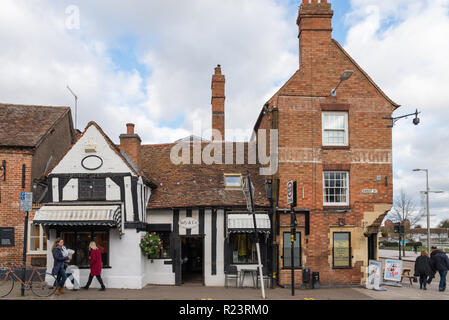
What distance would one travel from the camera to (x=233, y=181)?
18.9 metres

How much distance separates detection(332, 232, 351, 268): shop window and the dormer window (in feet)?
15.7

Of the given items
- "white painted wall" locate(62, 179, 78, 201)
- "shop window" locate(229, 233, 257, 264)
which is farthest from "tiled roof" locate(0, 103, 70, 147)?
"shop window" locate(229, 233, 257, 264)

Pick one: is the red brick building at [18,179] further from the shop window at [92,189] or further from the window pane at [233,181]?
the window pane at [233,181]

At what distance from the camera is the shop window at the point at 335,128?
701 inches

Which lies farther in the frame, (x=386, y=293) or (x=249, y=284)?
(x=249, y=284)

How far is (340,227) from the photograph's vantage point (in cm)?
1727

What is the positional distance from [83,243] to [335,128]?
1187 centimetres

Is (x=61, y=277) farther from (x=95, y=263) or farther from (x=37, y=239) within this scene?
(x=37, y=239)

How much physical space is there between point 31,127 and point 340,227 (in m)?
15.0

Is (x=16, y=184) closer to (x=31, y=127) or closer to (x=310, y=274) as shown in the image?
(x=31, y=127)

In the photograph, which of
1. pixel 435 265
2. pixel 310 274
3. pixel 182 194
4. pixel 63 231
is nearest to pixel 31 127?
pixel 63 231

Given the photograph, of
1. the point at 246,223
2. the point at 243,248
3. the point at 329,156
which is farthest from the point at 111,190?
the point at 329,156

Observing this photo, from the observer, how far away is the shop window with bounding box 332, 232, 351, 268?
17.2 metres

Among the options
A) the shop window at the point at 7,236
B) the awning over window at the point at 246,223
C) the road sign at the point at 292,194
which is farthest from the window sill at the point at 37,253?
the road sign at the point at 292,194
